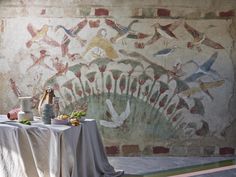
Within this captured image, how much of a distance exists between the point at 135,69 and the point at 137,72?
0.06m

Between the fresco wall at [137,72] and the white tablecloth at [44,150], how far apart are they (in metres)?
1.93

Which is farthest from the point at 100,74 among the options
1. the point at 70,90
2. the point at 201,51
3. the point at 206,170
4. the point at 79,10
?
the point at 206,170

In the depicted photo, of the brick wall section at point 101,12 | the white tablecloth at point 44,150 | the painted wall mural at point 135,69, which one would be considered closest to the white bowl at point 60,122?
the white tablecloth at point 44,150

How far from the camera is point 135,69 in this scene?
6.85 meters

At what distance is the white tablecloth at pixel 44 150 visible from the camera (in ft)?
15.0

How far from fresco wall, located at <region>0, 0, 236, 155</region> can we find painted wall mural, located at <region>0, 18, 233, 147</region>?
0.05 ft

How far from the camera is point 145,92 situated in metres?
6.88

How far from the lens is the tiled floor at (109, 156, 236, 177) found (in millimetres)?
5660

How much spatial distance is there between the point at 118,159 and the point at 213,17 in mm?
2766

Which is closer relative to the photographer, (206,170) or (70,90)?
(206,170)

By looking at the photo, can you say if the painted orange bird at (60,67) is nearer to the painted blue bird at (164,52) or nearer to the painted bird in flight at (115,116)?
the painted bird in flight at (115,116)

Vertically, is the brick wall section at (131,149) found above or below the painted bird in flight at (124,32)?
below

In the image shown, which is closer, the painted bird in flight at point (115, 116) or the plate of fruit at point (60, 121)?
the plate of fruit at point (60, 121)

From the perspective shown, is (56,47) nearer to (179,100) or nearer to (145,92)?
(145,92)
